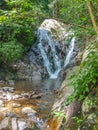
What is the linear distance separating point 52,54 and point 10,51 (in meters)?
3.00

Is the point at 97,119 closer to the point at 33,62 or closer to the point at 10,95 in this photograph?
the point at 10,95

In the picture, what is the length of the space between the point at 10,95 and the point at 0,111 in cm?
214

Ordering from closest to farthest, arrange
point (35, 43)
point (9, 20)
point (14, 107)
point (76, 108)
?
point (9, 20) < point (76, 108) < point (14, 107) < point (35, 43)

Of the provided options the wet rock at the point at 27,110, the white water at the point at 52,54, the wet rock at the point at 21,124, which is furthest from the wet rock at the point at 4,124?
the white water at the point at 52,54

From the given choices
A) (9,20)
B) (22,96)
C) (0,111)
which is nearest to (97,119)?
(9,20)

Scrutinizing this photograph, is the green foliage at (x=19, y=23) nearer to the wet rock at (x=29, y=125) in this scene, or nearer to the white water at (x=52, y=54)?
the white water at (x=52, y=54)

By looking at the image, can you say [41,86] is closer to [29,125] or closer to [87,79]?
[29,125]

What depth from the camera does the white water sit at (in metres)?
14.6

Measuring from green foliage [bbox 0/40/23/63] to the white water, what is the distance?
75.5 inches

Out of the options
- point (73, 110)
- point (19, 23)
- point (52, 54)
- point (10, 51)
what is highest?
point (19, 23)

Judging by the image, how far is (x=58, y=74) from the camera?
1446cm

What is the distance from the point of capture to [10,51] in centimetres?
1305

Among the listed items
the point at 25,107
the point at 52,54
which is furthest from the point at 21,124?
the point at 52,54

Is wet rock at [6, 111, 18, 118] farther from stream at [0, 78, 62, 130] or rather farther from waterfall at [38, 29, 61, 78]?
waterfall at [38, 29, 61, 78]
